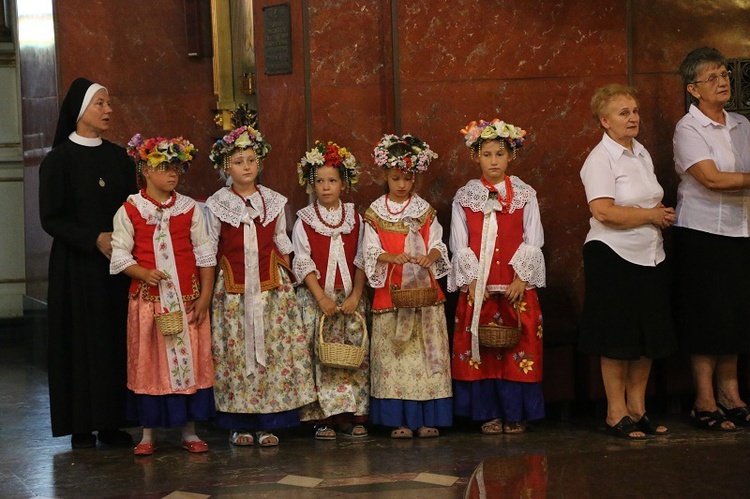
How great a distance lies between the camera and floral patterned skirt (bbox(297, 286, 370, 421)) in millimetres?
6719

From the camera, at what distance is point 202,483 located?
19.1 ft

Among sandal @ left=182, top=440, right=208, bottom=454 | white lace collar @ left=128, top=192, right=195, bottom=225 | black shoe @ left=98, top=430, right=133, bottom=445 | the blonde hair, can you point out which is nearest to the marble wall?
the blonde hair

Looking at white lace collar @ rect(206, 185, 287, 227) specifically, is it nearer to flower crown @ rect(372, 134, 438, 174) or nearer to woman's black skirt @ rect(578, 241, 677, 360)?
flower crown @ rect(372, 134, 438, 174)

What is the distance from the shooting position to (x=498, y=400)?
267 inches

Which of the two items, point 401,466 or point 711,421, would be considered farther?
point 711,421

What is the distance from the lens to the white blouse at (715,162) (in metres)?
6.64

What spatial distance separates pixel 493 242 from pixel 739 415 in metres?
1.66

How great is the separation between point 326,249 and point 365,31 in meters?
1.30

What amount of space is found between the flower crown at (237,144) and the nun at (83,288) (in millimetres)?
629

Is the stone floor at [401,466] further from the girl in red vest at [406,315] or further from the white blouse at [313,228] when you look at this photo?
the white blouse at [313,228]

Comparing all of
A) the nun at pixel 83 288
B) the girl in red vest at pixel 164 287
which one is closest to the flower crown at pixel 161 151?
the girl in red vest at pixel 164 287

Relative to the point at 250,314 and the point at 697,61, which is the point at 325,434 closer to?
the point at 250,314

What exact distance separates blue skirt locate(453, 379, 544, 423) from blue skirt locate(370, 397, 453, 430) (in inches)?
3.6

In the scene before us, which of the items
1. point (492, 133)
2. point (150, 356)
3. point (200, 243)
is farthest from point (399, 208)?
point (150, 356)
